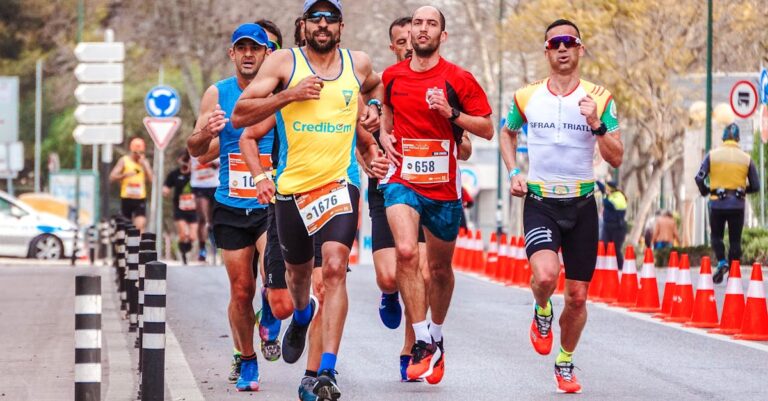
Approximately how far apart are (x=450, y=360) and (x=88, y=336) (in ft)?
19.3

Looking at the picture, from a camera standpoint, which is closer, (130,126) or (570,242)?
(570,242)

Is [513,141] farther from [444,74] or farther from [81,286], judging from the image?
[81,286]

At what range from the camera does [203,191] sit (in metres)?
30.2

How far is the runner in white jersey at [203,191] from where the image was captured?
28.2 m

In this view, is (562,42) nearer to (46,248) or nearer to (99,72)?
(99,72)

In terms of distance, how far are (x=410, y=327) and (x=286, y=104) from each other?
2.29 m

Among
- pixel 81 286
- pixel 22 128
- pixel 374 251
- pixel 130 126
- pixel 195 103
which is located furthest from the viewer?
pixel 22 128

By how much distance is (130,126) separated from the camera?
7112 cm

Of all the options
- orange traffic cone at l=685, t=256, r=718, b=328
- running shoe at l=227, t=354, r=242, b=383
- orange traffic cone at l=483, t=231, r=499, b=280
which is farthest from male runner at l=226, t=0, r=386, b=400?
orange traffic cone at l=483, t=231, r=499, b=280

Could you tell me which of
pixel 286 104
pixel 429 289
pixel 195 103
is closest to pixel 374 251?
pixel 429 289

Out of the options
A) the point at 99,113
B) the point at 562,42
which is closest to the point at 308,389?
the point at 562,42

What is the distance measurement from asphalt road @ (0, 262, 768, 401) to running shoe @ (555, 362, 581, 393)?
9 centimetres

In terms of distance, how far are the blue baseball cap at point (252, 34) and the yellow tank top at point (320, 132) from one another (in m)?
1.40

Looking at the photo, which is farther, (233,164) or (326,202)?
(233,164)
